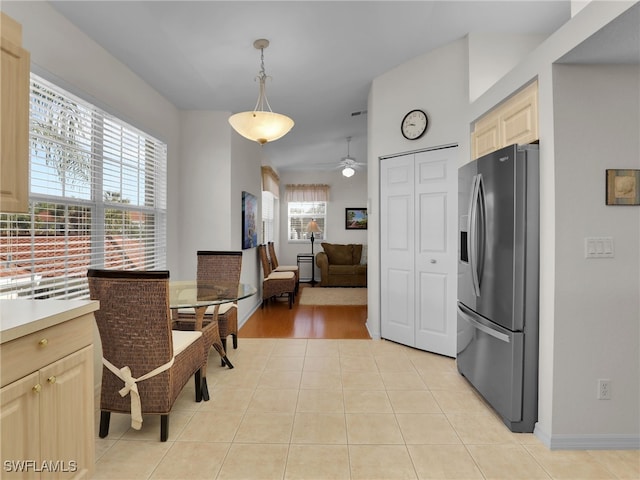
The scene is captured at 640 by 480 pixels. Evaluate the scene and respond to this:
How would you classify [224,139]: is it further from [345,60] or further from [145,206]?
[345,60]

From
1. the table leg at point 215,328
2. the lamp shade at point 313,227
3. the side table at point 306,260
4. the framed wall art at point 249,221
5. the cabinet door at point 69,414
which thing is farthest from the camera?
the side table at point 306,260

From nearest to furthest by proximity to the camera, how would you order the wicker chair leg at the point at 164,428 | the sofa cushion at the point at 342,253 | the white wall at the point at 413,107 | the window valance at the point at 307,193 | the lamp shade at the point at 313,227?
the wicker chair leg at the point at 164,428 < the white wall at the point at 413,107 < the sofa cushion at the point at 342,253 < the lamp shade at the point at 313,227 < the window valance at the point at 307,193

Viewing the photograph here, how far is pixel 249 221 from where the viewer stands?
A: 526cm

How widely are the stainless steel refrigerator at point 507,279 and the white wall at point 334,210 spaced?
6.14 m

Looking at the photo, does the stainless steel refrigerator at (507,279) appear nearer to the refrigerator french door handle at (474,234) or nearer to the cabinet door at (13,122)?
the refrigerator french door handle at (474,234)

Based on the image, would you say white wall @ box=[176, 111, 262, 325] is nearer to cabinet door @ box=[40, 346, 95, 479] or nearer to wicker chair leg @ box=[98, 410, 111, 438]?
wicker chair leg @ box=[98, 410, 111, 438]

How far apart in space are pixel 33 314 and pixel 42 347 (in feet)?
0.44

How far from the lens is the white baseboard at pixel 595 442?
1.98 m

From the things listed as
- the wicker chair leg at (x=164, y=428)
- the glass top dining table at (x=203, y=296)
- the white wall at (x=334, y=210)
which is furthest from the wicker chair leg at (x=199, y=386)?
the white wall at (x=334, y=210)

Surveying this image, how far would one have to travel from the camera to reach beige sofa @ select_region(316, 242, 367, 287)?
763cm

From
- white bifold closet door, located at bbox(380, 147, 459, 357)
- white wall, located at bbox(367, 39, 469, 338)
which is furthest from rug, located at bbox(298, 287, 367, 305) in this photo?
white bifold closet door, located at bbox(380, 147, 459, 357)

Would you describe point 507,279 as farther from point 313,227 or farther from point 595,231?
point 313,227

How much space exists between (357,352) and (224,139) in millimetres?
2991

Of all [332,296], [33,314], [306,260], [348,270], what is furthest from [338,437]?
[306,260]
